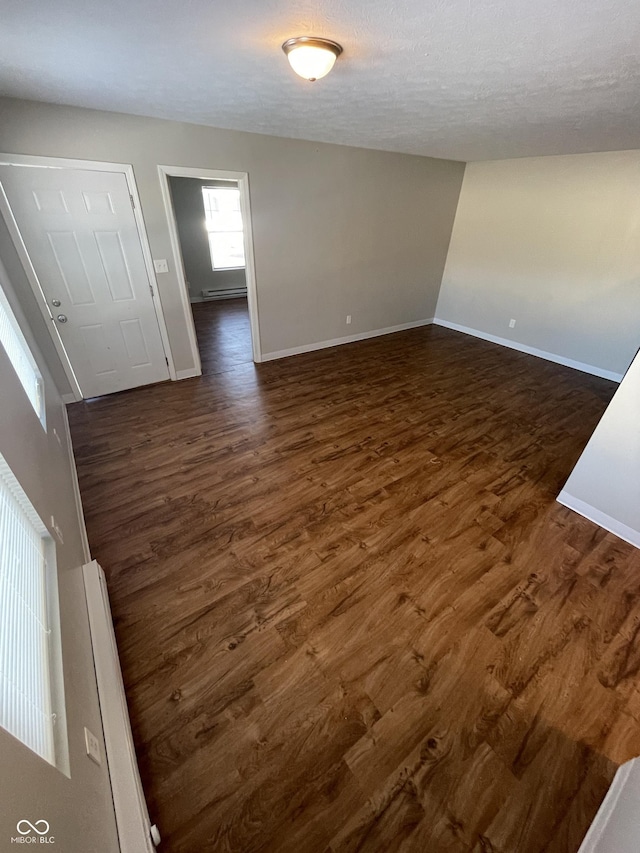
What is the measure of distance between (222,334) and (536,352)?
15.8 feet

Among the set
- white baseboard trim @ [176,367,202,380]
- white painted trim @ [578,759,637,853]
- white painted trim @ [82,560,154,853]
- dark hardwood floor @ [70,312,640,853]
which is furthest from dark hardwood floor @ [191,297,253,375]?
white painted trim @ [578,759,637,853]

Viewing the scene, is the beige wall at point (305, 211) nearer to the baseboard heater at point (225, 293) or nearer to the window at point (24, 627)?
the window at point (24, 627)

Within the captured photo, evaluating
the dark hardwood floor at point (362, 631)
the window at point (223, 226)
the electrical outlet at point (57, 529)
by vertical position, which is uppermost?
the window at point (223, 226)

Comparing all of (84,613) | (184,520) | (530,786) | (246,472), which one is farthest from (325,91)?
(530,786)

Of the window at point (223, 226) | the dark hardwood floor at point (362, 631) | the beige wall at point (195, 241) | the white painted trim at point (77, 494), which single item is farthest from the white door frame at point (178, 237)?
the window at point (223, 226)

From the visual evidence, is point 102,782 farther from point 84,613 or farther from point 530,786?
point 530,786

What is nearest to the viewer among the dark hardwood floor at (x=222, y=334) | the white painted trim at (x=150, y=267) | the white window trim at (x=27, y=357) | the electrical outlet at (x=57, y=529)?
the electrical outlet at (x=57, y=529)

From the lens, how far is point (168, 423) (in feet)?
10.4

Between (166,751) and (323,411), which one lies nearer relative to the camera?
(166,751)

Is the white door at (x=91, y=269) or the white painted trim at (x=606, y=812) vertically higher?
the white door at (x=91, y=269)

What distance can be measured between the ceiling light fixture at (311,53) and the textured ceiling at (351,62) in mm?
44

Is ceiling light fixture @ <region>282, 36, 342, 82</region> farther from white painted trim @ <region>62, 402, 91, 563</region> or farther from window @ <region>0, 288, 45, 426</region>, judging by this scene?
white painted trim @ <region>62, 402, 91, 563</region>

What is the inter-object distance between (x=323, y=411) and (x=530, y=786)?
275cm

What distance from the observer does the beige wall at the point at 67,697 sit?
62cm
